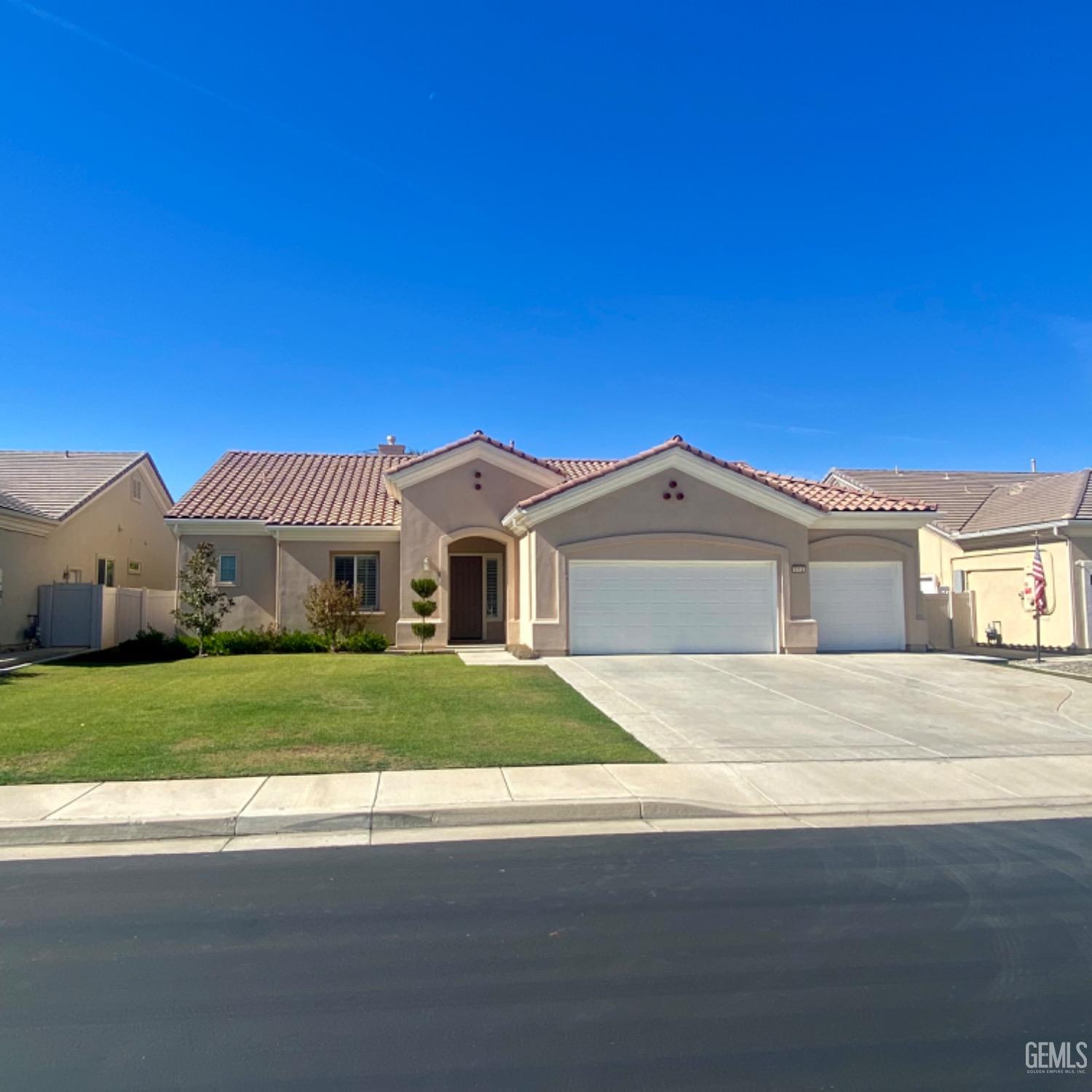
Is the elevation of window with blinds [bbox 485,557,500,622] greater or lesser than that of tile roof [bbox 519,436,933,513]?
lesser

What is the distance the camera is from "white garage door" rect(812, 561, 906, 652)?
70.3ft

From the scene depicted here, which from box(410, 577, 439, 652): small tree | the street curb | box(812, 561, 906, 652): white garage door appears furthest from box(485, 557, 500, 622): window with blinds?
the street curb

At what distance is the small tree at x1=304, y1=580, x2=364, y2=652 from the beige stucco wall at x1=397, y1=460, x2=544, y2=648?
1.24 metres

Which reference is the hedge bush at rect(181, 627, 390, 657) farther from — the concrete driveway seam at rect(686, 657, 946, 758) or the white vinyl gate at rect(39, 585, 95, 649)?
the concrete driveway seam at rect(686, 657, 946, 758)

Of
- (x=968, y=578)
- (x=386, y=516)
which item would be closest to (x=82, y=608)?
(x=386, y=516)

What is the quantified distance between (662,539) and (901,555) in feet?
21.4

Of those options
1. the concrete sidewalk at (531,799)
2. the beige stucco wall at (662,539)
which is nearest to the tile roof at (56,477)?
the beige stucco wall at (662,539)

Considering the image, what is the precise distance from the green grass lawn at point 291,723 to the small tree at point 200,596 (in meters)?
3.83

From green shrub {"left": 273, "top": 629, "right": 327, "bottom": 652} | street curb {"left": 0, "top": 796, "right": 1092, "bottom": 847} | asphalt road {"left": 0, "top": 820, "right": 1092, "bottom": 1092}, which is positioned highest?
green shrub {"left": 273, "top": 629, "right": 327, "bottom": 652}

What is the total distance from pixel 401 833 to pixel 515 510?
13.4m

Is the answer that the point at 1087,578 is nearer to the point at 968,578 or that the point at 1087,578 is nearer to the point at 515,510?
the point at 968,578

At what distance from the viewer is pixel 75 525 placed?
78.8ft


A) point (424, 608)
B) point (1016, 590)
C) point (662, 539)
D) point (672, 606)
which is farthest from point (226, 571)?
point (1016, 590)

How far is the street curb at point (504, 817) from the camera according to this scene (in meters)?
7.11
